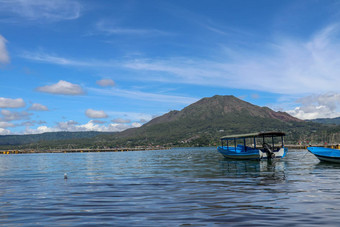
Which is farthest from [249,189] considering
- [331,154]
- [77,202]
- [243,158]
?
[243,158]

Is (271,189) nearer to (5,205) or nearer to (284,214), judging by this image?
(284,214)

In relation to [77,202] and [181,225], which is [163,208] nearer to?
[181,225]

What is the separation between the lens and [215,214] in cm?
1587

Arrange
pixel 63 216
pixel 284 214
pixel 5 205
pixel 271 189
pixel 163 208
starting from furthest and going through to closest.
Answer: pixel 271 189
pixel 5 205
pixel 163 208
pixel 63 216
pixel 284 214

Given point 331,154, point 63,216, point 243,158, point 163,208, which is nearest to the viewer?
point 63,216

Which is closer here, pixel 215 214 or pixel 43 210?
pixel 215 214

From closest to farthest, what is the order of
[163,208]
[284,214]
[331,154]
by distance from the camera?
[284,214], [163,208], [331,154]

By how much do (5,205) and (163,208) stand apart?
10.9 meters

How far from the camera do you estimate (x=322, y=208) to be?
16.8m

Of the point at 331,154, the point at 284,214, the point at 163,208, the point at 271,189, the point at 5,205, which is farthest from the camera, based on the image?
the point at 331,154

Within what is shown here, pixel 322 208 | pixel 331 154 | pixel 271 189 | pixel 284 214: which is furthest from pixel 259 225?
pixel 331 154

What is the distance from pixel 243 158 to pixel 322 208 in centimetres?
5120

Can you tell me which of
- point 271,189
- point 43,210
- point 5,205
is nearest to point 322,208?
point 271,189

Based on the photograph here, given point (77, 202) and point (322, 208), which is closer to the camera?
point (322, 208)
